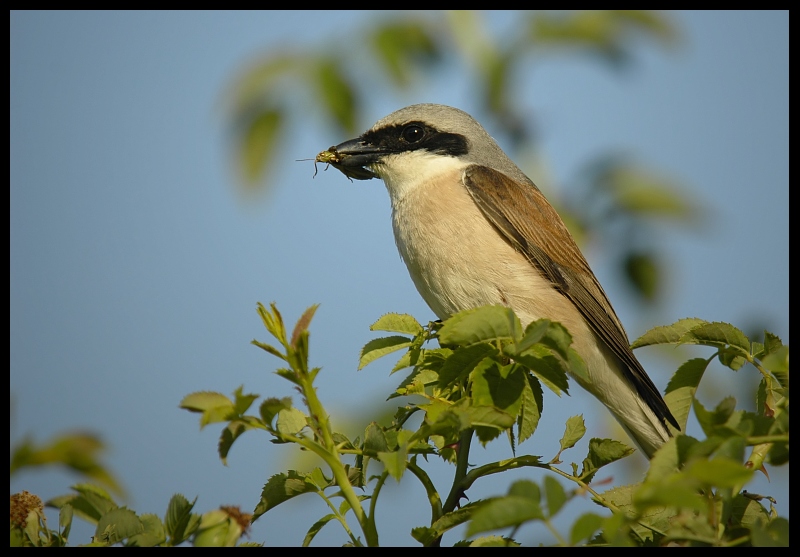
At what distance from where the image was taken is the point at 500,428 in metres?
1.47

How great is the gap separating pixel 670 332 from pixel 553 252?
139 cm

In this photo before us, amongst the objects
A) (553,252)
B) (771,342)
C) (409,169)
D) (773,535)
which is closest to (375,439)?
(773,535)

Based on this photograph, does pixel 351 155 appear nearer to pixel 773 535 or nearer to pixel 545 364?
pixel 545 364

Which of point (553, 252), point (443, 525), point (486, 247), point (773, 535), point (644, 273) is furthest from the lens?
point (553, 252)

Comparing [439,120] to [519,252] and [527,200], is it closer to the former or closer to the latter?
[527,200]

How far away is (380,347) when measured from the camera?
1.96 metres

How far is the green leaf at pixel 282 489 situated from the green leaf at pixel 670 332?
98cm

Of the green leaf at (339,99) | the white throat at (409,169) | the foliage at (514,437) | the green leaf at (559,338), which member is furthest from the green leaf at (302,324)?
the white throat at (409,169)

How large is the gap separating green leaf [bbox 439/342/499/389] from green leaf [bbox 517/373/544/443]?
7.4 inches

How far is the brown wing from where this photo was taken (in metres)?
3.05

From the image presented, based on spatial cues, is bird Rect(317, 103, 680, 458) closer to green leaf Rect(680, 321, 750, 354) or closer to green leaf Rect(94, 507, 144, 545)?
green leaf Rect(680, 321, 750, 354)

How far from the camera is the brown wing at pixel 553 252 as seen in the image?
10.0 ft

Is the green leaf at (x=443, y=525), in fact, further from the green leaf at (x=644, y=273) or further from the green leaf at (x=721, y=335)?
the green leaf at (x=644, y=273)
